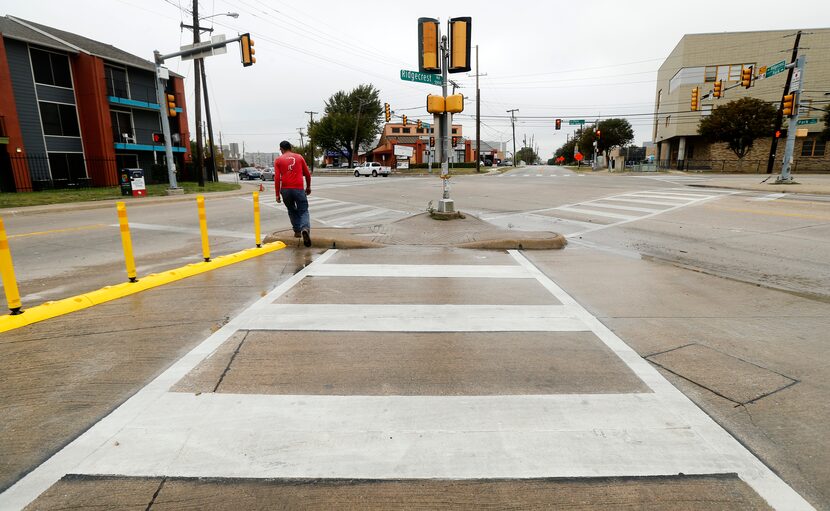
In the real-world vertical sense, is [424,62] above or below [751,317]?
above

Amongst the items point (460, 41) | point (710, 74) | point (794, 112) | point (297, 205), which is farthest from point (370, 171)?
point (297, 205)

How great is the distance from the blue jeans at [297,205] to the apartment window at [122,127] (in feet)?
99.3

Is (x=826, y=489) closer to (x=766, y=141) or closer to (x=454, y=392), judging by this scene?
(x=454, y=392)

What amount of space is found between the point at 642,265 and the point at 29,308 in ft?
28.4

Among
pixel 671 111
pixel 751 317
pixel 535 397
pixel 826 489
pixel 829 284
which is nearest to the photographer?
pixel 826 489

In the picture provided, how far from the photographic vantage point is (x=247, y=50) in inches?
738

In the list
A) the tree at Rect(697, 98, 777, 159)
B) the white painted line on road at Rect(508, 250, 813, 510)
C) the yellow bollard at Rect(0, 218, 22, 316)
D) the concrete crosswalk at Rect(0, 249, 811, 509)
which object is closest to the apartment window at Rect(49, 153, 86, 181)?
the yellow bollard at Rect(0, 218, 22, 316)

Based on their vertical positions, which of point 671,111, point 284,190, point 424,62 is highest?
point 671,111

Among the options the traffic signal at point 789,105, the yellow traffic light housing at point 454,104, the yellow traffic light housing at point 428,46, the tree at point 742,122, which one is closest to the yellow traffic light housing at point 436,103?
the yellow traffic light housing at point 454,104

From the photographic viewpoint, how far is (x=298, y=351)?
12.9 feet

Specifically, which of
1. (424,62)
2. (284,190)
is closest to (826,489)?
(284,190)

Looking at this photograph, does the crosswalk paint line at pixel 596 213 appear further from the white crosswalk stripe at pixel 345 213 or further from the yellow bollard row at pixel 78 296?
the yellow bollard row at pixel 78 296

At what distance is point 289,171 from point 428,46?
4.08 m

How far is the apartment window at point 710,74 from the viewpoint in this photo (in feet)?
160
